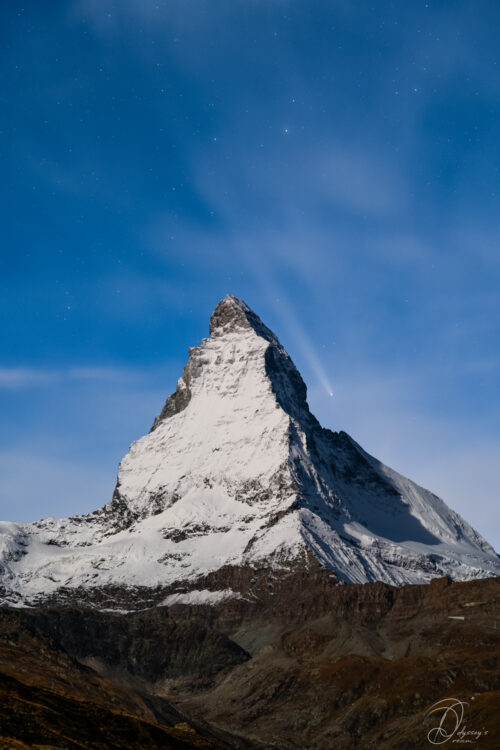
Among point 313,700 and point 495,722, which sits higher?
point 313,700

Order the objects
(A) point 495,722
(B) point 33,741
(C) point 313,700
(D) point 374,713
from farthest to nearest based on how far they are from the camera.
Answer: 1. (C) point 313,700
2. (D) point 374,713
3. (A) point 495,722
4. (B) point 33,741

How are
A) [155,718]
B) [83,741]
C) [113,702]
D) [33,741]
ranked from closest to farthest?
[33,741] → [83,741] → [113,702] → [155,718]

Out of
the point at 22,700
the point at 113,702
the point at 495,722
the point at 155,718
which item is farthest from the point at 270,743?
the point at 22,700

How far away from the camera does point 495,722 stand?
5600 inches

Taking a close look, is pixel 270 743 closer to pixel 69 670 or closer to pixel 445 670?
pixel 445 670

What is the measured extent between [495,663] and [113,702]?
88124 mm

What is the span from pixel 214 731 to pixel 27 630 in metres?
49.2

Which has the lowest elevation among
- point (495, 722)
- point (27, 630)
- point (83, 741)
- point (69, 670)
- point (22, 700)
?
point (495, 722)

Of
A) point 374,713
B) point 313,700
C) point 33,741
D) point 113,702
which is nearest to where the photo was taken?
point 33,741

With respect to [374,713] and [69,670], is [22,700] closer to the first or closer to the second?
[69,670]

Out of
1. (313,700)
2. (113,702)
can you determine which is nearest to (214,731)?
(313,700)

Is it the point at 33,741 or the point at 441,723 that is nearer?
the point at 33,741

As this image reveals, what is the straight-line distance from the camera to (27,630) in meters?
171

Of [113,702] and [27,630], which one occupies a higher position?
[27,630]
